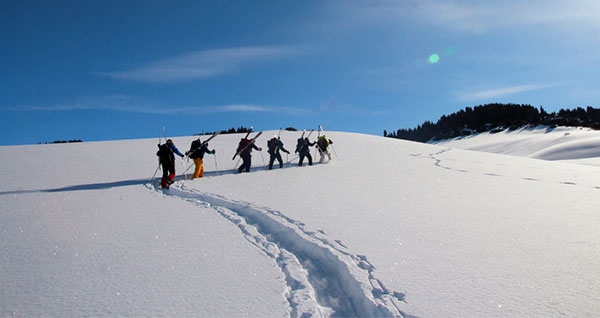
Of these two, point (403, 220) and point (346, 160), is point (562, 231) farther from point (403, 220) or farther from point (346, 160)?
point (346, 160)

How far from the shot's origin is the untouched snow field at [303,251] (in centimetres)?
339

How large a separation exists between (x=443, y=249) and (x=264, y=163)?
1238 centimetres

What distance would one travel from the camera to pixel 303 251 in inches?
196

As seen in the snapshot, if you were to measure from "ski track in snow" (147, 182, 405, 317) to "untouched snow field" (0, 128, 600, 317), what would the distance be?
2 centimetres

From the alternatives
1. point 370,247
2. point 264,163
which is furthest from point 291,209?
point 264,163

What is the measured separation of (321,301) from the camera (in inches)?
144

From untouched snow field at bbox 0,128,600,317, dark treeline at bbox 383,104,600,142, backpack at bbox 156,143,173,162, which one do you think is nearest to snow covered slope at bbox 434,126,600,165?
dark treeline at bbox 383,104,600,142

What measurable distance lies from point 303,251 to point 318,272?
27.0 inches

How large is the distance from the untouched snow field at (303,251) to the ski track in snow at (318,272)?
19 mm

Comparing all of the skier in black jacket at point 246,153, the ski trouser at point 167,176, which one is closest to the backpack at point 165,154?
the ski trouser at point 167,176

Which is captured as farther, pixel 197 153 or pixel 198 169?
pixel 197 153

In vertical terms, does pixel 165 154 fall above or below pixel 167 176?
above

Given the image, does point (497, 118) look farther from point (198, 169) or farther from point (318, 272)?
point (318, 272)

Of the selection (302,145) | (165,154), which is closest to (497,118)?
(302,145)
